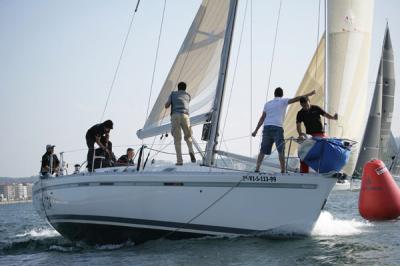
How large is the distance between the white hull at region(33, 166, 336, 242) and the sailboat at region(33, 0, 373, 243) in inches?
0.7

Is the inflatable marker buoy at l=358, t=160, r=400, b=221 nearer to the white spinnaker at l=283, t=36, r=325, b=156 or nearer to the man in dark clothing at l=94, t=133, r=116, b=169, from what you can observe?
the white spinnaker at l=283, t=36, r=325, b=156

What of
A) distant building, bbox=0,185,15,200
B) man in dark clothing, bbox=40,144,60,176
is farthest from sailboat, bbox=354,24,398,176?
distant building, bbox=0,185,15,200

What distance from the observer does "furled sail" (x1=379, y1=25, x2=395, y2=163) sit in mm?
39406

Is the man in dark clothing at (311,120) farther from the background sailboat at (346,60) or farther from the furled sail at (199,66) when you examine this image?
the background sailboat at (346,60)

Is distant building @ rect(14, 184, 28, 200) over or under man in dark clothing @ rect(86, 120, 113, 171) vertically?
under

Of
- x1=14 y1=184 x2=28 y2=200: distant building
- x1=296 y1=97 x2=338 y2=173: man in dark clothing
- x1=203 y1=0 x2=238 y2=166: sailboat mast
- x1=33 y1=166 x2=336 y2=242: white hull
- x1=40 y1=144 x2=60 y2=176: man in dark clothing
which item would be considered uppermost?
x1=203 y1=0 x2=238 y2=166: sailboat mast

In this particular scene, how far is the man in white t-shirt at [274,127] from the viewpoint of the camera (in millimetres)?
11398

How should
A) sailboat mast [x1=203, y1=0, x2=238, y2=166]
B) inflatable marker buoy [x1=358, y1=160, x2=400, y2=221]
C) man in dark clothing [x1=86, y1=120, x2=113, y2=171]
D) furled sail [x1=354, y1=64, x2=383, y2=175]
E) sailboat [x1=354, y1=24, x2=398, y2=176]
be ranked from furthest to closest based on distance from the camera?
furled sail [x1=354, y1=64, x2=383, y2=175], sailboat [x1=354, y1=24, x2=398, y2=176], inflatable marker buoy [x1=358, y1=160, x2=400, y2=221], man in dark clothing [x1=86, y1=120, x2=113, y2=171], sailboat mast [x1=203, y1=0, x2=238, y2=166]

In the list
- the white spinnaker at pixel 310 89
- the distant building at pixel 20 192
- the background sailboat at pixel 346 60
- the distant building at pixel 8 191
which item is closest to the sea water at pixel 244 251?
the white spinnaker at pixel 310 89

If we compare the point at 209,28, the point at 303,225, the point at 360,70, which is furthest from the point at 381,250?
the point at 360,70

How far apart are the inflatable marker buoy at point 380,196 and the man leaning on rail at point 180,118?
5.40 meters

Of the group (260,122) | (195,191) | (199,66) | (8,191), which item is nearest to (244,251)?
(195,191)

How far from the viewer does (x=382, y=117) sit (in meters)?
40.6

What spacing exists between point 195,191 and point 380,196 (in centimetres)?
621
